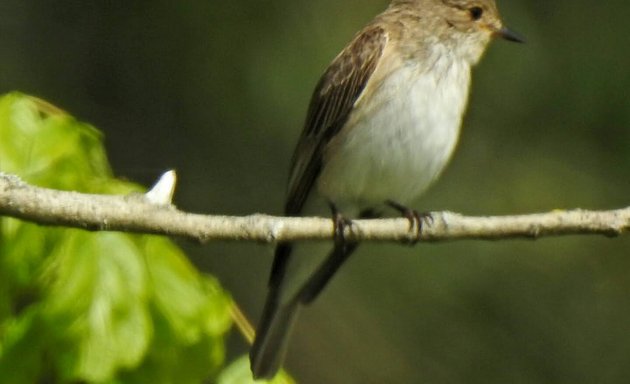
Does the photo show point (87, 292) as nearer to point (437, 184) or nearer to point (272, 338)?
point (272, 338)

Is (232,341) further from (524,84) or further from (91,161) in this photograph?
(91,161)

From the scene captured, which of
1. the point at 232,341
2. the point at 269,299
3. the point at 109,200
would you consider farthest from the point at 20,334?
the point at 232,341

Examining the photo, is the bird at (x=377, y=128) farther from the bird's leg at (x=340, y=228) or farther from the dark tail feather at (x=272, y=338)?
the bird's leg at (x=340, y=228)

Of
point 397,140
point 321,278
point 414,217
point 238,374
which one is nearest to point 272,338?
point 321,278

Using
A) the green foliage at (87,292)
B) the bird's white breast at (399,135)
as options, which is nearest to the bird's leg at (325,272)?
the bird's white breast at (399,135)

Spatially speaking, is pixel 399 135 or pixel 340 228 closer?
pixel 340 228

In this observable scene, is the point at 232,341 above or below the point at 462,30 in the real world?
below

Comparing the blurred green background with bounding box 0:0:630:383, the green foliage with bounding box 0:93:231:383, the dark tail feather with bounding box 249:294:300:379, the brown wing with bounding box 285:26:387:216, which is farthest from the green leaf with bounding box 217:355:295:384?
the blurred green background with bounding box 0:0:630:383
